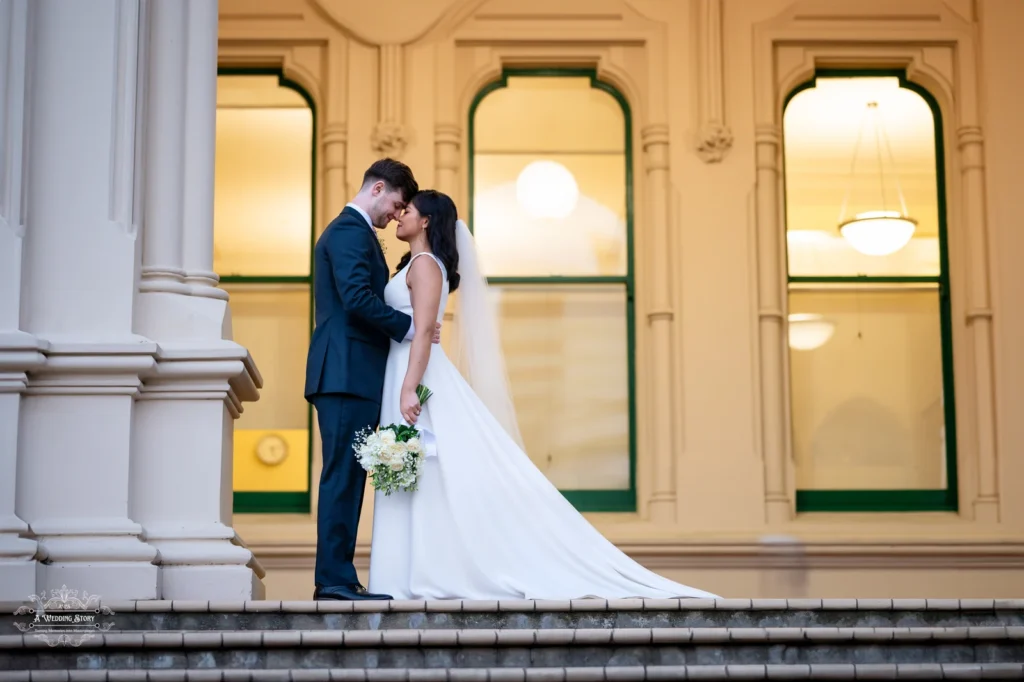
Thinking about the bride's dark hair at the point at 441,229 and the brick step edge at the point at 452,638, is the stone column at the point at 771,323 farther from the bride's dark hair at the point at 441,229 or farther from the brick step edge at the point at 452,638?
the brick step edge at the point at 452,638

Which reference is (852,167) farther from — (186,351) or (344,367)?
(186,351)

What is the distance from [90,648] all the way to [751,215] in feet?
20.1

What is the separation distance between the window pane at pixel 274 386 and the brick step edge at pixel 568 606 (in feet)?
15.1

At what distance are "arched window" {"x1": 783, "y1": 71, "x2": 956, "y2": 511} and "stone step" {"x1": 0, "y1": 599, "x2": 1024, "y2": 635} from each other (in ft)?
15.3

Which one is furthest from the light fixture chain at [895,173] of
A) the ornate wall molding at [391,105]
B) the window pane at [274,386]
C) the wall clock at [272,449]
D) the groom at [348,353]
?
the groom at [348,353]

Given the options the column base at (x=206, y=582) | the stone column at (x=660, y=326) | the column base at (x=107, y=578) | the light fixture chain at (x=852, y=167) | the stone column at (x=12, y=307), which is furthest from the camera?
the light fixture chain at (x=852, y=167)

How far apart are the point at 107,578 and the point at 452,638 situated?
163cm

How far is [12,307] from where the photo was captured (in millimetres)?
6535

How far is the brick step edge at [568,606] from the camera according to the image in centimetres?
584

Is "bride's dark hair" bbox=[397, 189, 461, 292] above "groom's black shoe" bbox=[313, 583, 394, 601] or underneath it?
above

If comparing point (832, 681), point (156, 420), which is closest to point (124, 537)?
point (156, 420)

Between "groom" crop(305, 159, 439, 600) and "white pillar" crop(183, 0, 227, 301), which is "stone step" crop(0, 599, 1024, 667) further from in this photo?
"white pillar" crop(183, 0, 227, 301)

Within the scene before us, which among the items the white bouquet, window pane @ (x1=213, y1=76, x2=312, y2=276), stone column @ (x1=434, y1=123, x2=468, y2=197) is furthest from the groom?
window pane @ (x1=213, y1=76, x2=312, y2=276)

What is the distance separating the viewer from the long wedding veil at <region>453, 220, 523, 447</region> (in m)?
7.48
